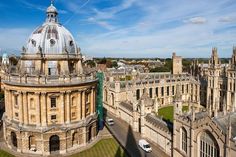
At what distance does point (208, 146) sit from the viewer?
23672mm

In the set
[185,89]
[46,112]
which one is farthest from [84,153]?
[185,89]

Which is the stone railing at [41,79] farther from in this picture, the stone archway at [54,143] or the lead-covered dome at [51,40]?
the stone archway at [54,143]

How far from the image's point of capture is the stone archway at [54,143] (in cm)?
3309

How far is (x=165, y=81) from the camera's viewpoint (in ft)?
199

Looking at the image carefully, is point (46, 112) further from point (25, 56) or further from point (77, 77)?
point (25, 56)

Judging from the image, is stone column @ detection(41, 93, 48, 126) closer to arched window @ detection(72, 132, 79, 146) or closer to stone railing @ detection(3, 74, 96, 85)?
stone railing @ detection(3, 74, 96, 85)

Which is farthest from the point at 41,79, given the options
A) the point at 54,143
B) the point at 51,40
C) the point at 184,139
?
the point at 184,139

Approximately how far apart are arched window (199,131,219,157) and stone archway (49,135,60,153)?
19659mm

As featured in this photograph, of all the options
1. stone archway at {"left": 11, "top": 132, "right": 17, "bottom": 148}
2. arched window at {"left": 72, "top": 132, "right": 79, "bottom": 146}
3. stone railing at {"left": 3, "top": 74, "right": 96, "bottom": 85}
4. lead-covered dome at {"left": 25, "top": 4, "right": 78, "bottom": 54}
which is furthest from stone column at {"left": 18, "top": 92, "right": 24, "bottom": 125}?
arched window at {"left": 72, "top": 132, "right": 79, "bottom": 146}

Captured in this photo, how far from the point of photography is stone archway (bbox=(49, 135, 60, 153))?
33.1 metres

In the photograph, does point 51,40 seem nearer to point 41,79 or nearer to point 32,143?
point 41,79

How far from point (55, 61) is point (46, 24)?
684cm

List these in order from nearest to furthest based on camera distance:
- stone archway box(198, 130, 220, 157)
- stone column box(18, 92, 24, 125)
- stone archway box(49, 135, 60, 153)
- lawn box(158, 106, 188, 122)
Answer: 1. stone archway box(198, 130, 220, 157)
2. stone column box(18, 92, 24, 125)
3. stone archway box(49, 135, 60, 153)
4. lawn box(158, 106, 188, 122)

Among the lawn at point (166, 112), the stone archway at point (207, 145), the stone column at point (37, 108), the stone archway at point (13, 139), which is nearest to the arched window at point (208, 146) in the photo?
the stone archway at point (207, 145)
